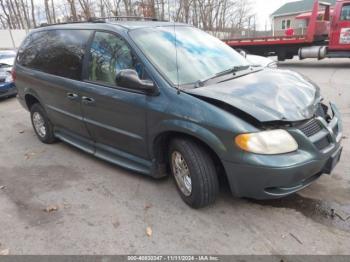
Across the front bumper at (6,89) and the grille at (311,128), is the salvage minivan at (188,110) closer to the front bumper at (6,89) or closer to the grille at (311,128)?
the grille at (311,128)

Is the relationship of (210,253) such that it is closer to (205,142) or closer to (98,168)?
(205,142)

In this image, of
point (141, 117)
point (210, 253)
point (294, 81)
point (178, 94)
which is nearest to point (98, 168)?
point (141, 117)

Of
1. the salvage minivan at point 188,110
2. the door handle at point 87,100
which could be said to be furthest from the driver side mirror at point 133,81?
the door handle at point 87,100

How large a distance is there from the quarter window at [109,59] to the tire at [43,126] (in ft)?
5.72

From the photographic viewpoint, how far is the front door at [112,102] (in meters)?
3.64

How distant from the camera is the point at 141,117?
141 inches

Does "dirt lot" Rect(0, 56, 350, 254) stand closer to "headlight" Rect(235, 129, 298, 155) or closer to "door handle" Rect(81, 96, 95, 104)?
"headlight" Rect(235, 129, 298, 155)

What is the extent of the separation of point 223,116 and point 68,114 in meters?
2.57

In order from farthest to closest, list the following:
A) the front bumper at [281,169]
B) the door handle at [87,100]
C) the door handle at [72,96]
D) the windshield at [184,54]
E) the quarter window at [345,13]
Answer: the quarter window at [345,13]
the door handle at [72,96]
the door handle at [87,100]
the windshield at [184,54]
the front bumper at [281,169]

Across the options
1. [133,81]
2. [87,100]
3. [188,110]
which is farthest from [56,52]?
[188,110]

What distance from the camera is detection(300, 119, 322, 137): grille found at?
9.75 feet

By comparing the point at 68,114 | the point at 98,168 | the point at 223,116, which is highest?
the point at 223,116

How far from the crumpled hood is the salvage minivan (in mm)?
11

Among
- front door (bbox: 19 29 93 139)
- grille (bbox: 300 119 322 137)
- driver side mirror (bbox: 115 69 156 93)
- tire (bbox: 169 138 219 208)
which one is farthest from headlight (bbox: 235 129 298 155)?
front door (bbox: 19 29 93 139)
